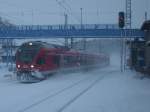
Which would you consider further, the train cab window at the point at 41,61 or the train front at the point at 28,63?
the train cab window at the point at 41,61

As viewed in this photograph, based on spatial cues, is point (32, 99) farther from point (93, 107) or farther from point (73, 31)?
point (73, 31)

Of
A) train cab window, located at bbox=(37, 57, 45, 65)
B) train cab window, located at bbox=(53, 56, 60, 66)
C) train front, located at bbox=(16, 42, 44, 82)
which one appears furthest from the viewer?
train cab window, located at bbox=(53, 56, 60, 66)

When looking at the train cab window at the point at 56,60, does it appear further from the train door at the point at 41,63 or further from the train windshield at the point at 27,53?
the train windshield at the point at 27,53

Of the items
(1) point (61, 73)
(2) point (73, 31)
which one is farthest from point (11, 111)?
(2) point (73, 31)

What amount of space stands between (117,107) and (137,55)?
27.7m

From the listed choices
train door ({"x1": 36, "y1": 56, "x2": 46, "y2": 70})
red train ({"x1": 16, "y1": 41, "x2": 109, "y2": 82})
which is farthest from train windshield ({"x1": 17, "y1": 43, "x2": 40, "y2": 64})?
train door ({"x1": 36, "y1": 56, "x2": 46, "y2": 70})

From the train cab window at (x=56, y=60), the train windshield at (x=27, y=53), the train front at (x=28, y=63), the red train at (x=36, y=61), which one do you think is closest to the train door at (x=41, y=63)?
the red train at (x=36, y=61)

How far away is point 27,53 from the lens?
106ft

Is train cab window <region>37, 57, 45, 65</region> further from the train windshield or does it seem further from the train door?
the train windshield

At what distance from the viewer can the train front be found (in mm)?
31469

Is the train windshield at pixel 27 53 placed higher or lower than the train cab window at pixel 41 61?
higher

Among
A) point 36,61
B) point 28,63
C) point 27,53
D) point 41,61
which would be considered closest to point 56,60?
point 41,61

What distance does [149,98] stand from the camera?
18.0m

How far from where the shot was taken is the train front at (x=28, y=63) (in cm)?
3147
